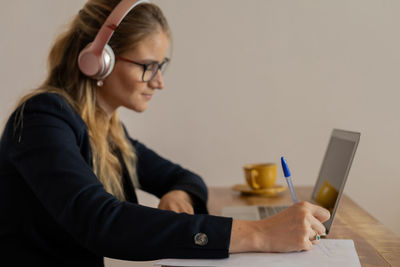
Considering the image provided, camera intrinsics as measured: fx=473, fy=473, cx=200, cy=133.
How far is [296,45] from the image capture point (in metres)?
2.22

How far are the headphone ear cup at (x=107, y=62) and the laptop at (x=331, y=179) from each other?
52 cm

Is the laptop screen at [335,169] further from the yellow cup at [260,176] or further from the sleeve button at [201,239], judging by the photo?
the sleeve button at [201,239]

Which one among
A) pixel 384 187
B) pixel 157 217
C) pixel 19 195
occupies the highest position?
pixel 157 217

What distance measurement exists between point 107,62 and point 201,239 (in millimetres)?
594

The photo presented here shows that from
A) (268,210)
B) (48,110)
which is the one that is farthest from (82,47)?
(268,210)

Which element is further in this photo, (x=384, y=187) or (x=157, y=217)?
(x=384, y=187)

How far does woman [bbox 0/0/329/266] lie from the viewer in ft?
2.77

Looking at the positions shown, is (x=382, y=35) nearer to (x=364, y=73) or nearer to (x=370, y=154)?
(x=364, y=73)

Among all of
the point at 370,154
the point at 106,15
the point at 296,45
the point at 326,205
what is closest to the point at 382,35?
the point at 296,45

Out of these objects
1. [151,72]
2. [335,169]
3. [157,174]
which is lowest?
[157,174]

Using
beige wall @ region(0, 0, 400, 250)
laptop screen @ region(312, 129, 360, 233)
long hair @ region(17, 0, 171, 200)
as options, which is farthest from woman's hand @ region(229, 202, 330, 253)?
beige wall @ region(0, 0, 400, 250)

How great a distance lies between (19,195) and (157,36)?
1.87ft

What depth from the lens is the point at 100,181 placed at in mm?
1157

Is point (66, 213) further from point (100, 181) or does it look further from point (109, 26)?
point (109, 26)
